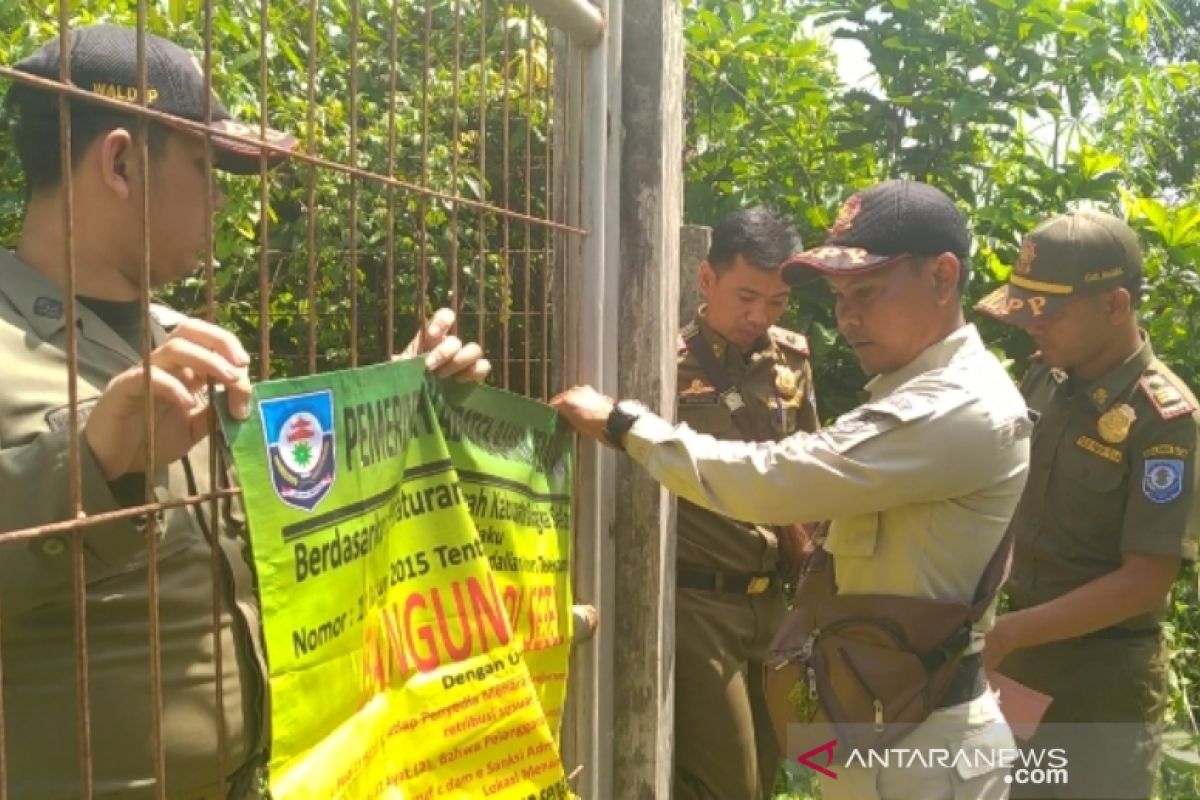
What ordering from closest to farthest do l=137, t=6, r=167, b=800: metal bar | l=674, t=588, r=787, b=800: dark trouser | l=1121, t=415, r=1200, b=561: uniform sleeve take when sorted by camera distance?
l=137, t=6, r=167, b=800: metal bar → l=1121, t=415, r=1200, b=561: uniform sleeve → l=674, t=588, r=787, b=800: dark trouser

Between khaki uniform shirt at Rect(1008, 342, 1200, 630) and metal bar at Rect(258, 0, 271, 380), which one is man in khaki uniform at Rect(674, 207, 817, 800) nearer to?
khaki uniform shirt at Rect(1008, 342, 1200, 630)

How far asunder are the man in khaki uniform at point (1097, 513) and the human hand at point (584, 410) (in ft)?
4.53

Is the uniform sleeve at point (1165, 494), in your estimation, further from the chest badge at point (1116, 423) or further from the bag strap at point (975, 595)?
the bag strap at point (975, 595)

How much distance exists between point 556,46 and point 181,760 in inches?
61.7

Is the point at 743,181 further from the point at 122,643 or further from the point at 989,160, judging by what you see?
the point at 122,643

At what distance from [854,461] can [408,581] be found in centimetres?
105

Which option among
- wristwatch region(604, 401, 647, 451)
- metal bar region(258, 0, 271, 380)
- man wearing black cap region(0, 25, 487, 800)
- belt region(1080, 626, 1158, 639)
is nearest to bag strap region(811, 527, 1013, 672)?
wristwatch region(604, 401, 647, 451)

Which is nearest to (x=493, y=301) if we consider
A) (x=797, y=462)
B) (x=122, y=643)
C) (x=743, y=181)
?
(x=743, y=181)

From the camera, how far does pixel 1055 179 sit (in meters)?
5.00

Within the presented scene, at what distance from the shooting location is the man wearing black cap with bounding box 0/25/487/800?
136 cm

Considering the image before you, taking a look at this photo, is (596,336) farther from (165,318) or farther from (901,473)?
(165,318)

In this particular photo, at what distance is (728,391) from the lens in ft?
12.0

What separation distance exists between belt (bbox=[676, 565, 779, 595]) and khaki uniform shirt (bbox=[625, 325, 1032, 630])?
0.88m

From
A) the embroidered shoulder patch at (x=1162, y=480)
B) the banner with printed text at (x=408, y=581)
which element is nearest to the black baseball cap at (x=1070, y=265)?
the embroidered shoulder patch at (x=1162, y=480)
